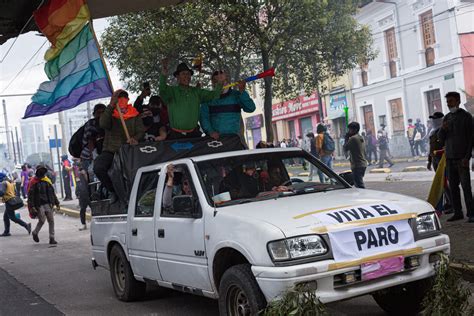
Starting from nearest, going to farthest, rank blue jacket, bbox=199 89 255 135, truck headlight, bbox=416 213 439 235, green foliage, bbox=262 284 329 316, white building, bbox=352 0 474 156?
green foliage, bbox=262 284 329 316
truck headlight, bbox=416 213 439 235
blue jacket, bbox=199 89 255 135
white building, bbox=352 0 474 156

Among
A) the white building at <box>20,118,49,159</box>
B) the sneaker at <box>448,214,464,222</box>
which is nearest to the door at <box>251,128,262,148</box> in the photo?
the sneaker at <box>448,214,464,222</box>

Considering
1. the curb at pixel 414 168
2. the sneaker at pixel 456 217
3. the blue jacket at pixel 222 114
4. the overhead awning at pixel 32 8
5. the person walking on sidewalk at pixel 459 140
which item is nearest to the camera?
the blue jacket at pixel 222 114

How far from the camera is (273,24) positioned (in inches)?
521

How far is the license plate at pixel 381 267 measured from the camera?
15.0ft

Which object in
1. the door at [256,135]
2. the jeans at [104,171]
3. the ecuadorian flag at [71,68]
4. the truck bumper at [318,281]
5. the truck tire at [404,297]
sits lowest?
the truck tire at [404,297]

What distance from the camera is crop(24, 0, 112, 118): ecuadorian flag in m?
8.99

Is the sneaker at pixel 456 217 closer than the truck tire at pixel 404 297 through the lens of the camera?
No

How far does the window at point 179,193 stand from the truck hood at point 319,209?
40 centimetres

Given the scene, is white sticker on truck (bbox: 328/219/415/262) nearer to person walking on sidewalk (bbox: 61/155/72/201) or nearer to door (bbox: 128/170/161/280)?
door (bbox: 128/170/161/280)

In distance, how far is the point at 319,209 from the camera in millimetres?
4926

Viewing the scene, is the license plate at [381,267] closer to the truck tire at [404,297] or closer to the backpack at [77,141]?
the truck tire at [404,297]

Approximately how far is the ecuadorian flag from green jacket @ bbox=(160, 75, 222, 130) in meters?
1.36

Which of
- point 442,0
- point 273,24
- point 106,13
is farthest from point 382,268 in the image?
point 442,0

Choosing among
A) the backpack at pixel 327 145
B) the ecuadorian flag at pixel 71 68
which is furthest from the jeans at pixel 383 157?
the ecuadorian flag at pixel 71 68
